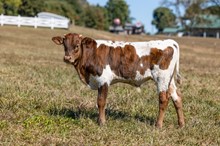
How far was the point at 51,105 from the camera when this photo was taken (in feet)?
28.8

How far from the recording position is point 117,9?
141m

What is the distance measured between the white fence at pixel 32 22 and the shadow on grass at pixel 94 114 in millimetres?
42127

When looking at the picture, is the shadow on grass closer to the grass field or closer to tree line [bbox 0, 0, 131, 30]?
the grass field

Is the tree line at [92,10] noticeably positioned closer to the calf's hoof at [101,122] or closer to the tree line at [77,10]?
the tree line at [77,10]

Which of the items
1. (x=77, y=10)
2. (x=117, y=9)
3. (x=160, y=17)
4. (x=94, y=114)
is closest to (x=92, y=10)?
(x=77, y=10)

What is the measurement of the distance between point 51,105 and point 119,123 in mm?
1848

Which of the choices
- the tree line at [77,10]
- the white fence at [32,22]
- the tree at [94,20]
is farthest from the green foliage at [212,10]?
the tree at [94,20]

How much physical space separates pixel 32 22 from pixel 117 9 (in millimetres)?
90574

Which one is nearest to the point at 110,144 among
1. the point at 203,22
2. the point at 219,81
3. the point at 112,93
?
the point at 112,93

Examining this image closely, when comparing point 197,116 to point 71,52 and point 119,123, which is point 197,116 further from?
point 71,52

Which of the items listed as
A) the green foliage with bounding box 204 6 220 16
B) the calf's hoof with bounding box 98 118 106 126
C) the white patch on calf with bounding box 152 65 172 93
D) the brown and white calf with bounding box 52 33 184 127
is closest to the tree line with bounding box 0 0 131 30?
the green foliage with bounding box 204 6 220 16

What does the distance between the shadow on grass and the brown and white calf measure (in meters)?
0.57

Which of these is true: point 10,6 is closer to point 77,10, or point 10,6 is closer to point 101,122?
point 77,10

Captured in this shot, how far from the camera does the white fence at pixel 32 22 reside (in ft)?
162
